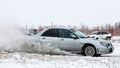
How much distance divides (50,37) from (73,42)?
1.28 meters

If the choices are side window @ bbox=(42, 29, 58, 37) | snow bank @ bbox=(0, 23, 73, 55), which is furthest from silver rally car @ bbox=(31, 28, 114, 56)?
snow bank @ bbox=(0, 23, 73, 55)

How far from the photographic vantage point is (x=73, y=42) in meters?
16.7

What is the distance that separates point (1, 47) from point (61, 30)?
3.16 m

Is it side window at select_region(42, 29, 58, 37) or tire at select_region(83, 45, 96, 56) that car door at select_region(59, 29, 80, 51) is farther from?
tire at select_region(83, 45, 96, 56)

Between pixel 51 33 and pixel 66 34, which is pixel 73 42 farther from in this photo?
pixel 51 33

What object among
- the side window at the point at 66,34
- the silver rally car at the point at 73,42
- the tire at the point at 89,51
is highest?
the side window at the point at 66,34

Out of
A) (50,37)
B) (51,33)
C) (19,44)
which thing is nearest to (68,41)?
(50,37)

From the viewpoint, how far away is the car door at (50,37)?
670 inches

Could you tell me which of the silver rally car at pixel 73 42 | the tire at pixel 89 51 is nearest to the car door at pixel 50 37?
the silver rally car at pixel 73 42

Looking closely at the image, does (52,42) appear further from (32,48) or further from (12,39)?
(12,39)

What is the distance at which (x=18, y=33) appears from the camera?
17938mm

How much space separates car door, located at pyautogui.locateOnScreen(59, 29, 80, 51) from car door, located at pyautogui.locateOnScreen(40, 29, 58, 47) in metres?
0.26

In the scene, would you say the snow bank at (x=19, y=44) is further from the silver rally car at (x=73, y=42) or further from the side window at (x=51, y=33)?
the side window at (x=51, y=33)

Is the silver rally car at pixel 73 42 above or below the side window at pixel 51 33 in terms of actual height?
below
